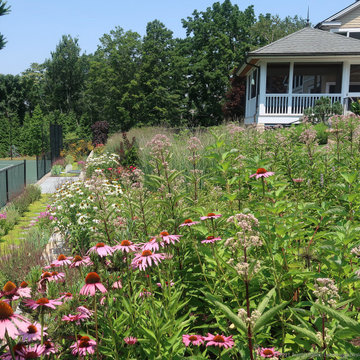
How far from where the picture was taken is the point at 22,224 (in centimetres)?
895

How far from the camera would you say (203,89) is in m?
39.2

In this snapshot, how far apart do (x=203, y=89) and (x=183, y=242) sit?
1486 inches

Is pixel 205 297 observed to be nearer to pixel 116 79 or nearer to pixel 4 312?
pixel 4 312

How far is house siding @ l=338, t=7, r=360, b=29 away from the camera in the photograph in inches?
936

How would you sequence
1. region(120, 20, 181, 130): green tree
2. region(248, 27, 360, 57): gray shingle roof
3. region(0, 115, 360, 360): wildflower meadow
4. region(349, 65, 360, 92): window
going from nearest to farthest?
region(0, 115, 360, 360): wildflower meadow → region(248, 27, 360, 57): gray shingle roof → region(349, 65, 360, 92): window → region(120, 20, 181, 130): green tree

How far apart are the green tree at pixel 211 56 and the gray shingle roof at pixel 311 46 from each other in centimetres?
1769

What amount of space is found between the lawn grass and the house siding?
21.5 meters

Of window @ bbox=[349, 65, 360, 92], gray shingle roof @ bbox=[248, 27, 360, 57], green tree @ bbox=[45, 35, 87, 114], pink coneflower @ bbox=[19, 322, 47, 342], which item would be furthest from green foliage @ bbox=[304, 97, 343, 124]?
green tree @ bbox=[45, 35, 87, 114]

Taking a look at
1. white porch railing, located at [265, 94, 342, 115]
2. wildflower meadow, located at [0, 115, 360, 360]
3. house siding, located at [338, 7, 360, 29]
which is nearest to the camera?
wildflower meadow, located at [0, 115, 360, 360]

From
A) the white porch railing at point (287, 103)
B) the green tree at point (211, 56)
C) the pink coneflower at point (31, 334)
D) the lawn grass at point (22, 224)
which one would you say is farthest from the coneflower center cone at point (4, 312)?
the green tree at point (211, 56)

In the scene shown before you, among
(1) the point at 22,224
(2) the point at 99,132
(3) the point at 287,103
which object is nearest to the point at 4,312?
(1) the point at 22,224

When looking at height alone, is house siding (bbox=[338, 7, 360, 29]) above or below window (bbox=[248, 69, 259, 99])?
above

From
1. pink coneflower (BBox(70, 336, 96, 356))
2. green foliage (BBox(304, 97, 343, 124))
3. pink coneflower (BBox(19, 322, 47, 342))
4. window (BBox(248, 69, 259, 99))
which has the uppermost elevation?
window (BBox(248, 69, 259, 99))

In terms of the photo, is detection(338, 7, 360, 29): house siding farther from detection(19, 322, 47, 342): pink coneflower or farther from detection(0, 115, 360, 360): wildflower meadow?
detection(19, 322, 47, 342): pink coneflower
